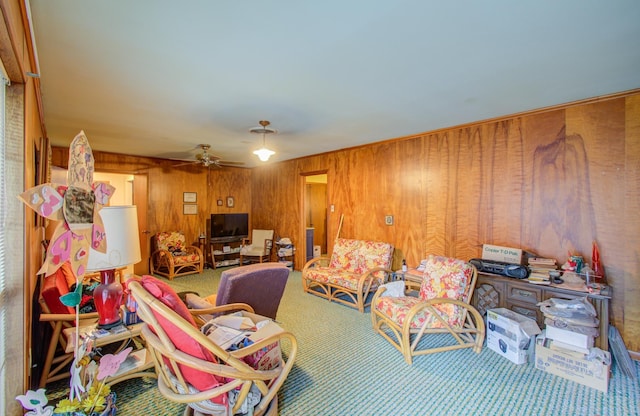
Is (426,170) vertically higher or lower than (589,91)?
lower

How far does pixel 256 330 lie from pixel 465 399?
5.53 ft

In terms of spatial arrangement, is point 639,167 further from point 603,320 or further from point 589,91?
point 603,320

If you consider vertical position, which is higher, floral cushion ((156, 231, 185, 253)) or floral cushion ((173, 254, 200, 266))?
floral cushion ((156, 231, 185, 253))

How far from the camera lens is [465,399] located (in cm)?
217

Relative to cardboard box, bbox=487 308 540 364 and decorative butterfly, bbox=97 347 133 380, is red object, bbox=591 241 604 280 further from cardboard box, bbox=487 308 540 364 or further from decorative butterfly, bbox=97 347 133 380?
decorative butterfly, bbox=97 347 133 380

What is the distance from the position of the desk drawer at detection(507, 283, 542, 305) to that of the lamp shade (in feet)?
12.0

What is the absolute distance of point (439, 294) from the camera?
313 cm

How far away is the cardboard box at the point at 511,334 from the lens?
267 centimetres

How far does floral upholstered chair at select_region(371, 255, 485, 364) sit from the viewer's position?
8.98ft

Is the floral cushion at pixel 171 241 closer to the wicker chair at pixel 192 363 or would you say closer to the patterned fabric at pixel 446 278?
the wicker chair at pixel 192 363

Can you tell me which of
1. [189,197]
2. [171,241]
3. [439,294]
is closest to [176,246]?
[171,241]

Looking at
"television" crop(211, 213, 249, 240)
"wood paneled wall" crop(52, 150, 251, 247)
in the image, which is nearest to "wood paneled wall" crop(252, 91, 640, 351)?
"television" crop(211, 213, 249, 240)

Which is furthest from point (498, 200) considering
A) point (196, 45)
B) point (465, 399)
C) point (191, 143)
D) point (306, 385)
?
point (191, 143)

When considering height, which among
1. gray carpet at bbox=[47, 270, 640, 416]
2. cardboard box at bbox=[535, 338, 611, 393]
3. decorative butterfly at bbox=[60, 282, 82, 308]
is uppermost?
decorative butterfly at bbox=[60, 282, 82, 308]
